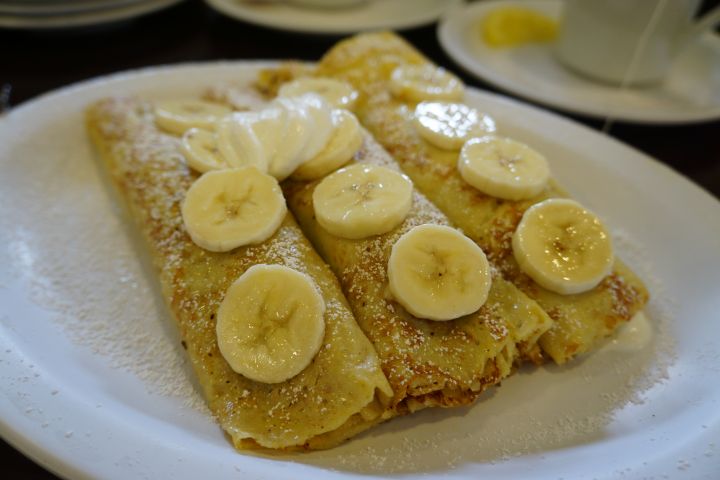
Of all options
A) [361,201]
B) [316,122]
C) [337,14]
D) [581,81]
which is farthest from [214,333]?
[337,14]

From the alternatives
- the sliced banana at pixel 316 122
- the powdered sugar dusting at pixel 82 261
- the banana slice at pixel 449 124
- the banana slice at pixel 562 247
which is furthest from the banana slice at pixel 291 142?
the banana slice at pixel 562 247

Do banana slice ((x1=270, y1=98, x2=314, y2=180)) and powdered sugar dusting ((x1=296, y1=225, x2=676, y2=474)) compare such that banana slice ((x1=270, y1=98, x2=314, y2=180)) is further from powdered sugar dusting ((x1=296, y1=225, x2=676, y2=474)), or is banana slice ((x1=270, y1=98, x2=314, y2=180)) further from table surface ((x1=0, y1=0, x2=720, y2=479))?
table surface ((x1=0, y1=0, x2=720, y2=479))

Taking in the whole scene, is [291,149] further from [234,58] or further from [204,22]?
[204,22]

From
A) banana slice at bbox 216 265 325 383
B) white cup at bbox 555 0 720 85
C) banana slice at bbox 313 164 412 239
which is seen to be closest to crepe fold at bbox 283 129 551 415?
banana slice at bbox 313 164 412 239

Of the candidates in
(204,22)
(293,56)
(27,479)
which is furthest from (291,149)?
(204,22)

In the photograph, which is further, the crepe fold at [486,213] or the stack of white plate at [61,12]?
the stack of white plate at [61,12]

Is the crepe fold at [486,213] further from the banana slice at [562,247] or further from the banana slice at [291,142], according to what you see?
the banana slice at [291,142]

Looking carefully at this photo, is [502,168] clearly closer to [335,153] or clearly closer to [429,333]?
[335,153]
